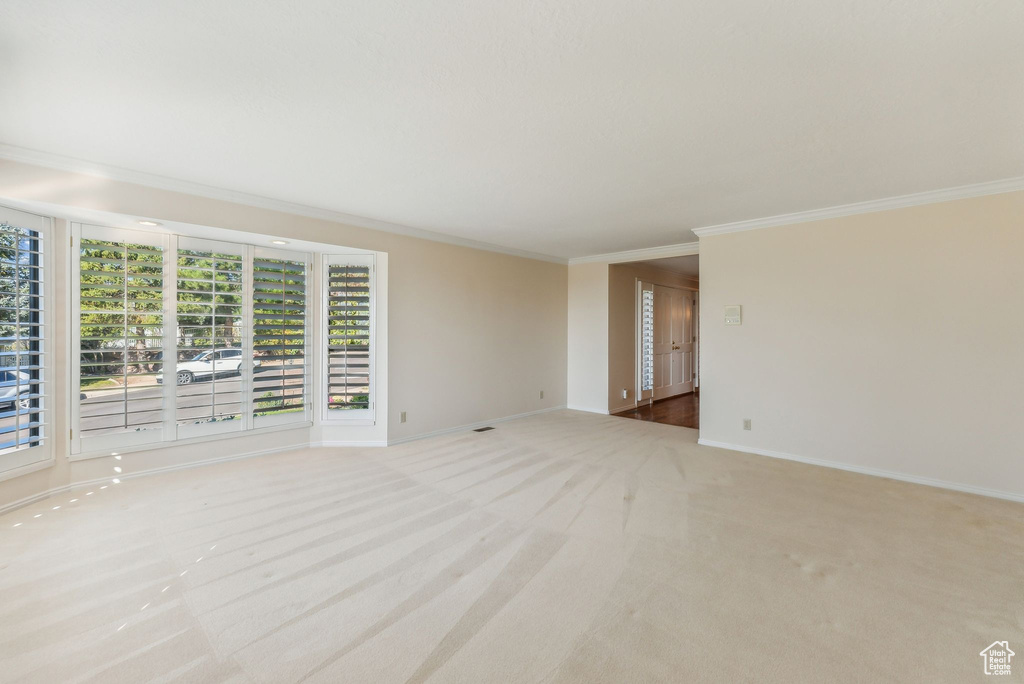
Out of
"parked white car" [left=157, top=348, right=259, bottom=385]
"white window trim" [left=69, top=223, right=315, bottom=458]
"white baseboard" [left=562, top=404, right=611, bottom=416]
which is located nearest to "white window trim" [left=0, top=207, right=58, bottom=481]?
"white window trim" [left=69, top=223, right=315, bottom=458]

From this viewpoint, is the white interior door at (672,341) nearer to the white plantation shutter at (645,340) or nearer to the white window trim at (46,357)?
the white plantation shutter at (645,340)

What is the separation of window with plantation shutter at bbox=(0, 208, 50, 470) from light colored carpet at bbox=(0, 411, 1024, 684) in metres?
0.51

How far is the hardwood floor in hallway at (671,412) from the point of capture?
601 centimetres

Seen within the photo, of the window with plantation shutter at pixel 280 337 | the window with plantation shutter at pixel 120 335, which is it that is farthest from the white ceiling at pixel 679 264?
the window with plantation shutter at pixel 120 335

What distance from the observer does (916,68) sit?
6.03 feet

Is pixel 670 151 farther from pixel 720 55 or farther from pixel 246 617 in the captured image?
pixel 246 617

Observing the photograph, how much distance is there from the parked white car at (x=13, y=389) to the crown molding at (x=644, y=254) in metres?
6.10

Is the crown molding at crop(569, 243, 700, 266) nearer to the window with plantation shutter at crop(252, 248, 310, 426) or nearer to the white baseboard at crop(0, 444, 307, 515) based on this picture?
the window with plantation shutter at crop(252, 248, 310, 426)

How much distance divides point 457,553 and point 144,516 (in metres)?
2.27

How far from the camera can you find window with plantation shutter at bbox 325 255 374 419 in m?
4.48

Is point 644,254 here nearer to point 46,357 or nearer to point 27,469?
point 46,357

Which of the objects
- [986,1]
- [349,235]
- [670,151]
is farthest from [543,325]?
[986,1]

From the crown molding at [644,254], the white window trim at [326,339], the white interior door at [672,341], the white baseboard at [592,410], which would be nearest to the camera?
the white window trim at [326,339]

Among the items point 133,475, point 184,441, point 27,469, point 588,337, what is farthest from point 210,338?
point 588,337
